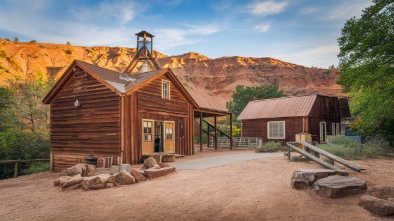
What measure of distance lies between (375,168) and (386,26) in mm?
8272

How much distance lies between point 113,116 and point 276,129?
16.1 meters

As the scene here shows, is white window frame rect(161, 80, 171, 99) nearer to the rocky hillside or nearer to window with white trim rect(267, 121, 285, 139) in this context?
window with white trim rect(267, 121, 285, 139)

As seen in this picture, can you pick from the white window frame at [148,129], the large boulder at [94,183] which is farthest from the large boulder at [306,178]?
the white window frame at [148,129]

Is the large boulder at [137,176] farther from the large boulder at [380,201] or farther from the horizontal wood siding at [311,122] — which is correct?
the horizontal wood siding at [311,122]

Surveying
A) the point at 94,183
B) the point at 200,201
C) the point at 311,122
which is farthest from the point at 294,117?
the point at 200,201

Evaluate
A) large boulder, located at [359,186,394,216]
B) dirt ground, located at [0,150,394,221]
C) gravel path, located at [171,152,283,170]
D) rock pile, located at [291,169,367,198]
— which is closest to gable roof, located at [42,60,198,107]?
gravel path, located at [171,152,283,170]

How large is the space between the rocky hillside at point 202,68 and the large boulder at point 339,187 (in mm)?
61192

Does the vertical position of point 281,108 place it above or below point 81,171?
above

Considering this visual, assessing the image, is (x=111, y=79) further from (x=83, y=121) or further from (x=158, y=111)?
(x=158, y=111)

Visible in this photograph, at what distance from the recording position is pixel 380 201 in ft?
17.7

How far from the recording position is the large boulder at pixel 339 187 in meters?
6.39

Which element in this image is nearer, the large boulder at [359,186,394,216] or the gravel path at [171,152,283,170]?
the large boulder at [359,186,394,216]

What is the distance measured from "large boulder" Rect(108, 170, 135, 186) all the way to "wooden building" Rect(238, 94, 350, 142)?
17705mm

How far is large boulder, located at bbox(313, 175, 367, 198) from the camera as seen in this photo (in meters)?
6.39
